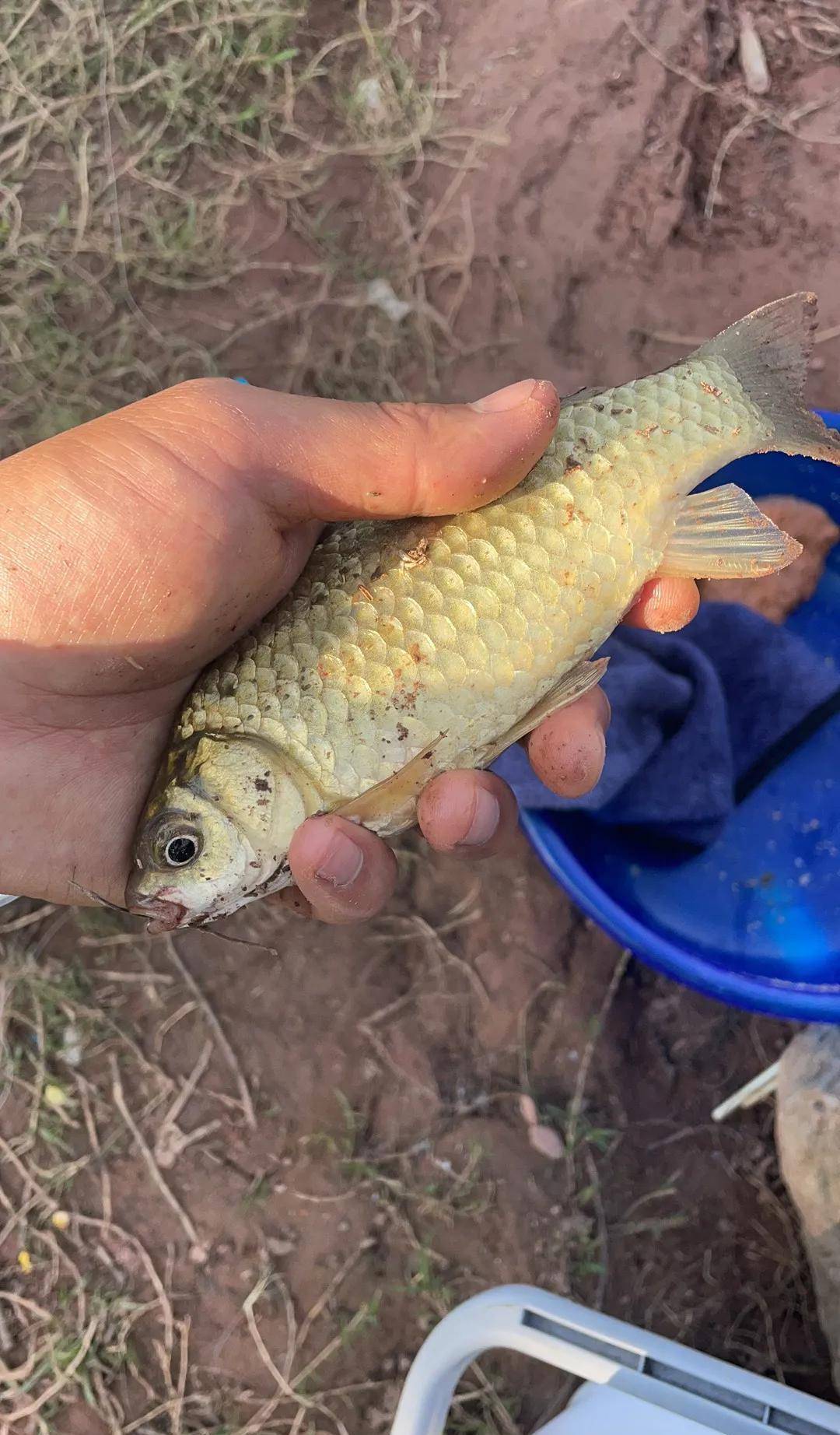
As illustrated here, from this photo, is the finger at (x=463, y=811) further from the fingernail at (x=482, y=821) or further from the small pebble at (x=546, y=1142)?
the small pebble at (x=546, y=1142)

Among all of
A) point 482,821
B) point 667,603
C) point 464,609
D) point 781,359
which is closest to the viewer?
point 464,609

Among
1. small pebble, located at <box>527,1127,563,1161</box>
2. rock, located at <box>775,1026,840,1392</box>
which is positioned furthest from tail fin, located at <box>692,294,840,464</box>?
small pebble, located at <box>527,1127,563,1161</box>

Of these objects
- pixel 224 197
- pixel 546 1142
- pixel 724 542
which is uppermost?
pixel 224 197

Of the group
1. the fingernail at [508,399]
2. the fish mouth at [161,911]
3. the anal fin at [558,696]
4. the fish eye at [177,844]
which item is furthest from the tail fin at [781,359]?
the fish mouth at [161,911]

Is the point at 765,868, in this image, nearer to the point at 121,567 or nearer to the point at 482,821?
the point at 482,821

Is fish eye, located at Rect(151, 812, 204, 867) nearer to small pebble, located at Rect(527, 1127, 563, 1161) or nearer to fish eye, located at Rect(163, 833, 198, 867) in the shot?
fish eye, located at Rect(163, 833, 198, 867)

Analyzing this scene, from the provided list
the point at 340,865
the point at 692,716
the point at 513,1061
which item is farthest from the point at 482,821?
the point at 513,1061

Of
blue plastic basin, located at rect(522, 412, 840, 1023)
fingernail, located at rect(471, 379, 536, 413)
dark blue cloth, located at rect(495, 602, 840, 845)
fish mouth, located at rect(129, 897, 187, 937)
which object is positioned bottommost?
blue plastic basin, located at rect(522, 412, 840, 1023)
